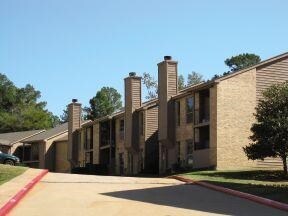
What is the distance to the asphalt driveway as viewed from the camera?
1638 centimetres

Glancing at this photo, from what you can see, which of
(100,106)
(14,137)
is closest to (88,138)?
(14,137)

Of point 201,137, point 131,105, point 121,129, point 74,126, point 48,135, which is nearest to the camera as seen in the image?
point 201,137

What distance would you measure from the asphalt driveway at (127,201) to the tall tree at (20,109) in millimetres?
75752

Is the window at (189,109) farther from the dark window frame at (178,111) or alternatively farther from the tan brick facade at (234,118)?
the tan brick facade at (234,118)

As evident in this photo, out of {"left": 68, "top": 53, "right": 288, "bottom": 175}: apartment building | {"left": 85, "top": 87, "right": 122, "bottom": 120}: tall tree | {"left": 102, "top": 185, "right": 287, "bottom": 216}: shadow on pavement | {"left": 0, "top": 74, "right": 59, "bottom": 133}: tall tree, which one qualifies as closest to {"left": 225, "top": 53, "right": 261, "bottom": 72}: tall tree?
{"left": 85, "top": 87, "right": 122, "bottom": 120}: tall tree

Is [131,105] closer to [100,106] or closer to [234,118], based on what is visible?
[234,118]

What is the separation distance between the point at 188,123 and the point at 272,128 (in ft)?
36.3

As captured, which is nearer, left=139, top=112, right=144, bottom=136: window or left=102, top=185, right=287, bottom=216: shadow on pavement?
left=102, top=185, right=287, bottom=216: shadow on pavement

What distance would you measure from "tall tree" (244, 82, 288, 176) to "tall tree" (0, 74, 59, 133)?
70.5m

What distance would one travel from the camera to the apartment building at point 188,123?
123ft

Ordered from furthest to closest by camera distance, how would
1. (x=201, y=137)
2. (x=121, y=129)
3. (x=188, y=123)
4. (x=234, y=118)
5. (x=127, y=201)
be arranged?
(x=121, y=129) → (x=188, y=123) → (x=201, y=137) → (x=234, y=118) → (x=127, y=201)

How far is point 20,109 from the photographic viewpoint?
108 metres

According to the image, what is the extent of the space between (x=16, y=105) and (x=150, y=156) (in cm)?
6513

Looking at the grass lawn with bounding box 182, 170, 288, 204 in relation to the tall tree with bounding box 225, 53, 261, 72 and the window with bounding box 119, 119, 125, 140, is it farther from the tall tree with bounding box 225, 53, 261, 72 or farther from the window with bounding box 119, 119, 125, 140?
the tall tree with bounding box 225, 53, 261, 72
